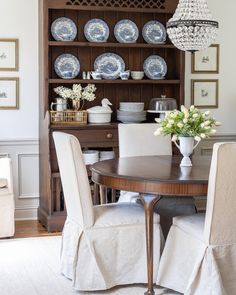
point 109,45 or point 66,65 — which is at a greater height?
point 109,45

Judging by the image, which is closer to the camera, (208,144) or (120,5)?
(120,5)

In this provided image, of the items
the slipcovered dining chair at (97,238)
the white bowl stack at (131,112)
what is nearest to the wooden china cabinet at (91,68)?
the white bowl stack at (131,112)

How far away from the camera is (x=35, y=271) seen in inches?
168

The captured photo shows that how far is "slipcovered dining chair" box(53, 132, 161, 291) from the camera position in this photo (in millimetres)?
3727

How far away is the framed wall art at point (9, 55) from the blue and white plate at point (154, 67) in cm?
124

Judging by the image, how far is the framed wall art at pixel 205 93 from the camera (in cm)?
625

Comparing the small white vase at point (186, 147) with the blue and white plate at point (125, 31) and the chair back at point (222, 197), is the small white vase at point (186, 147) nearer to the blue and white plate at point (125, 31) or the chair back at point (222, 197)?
the chair back at point (222, 197)

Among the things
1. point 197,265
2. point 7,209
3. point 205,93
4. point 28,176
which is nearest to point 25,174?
point 28,176

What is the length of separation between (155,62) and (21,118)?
1.41 m

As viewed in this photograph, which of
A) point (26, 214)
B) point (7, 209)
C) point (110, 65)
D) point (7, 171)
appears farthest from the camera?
point (26, 214)

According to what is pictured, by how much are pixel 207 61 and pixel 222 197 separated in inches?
125

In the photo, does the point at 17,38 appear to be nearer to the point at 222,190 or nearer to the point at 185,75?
the point at 185,75

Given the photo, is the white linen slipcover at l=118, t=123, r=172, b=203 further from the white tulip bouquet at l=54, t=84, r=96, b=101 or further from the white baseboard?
the white baseboard

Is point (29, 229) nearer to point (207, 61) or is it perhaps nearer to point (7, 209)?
point (7, 209)
